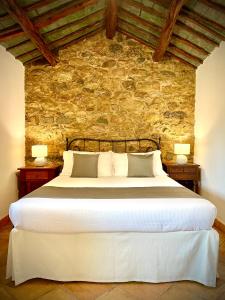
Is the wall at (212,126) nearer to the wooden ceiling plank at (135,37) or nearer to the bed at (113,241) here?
the wooden ceiling plank at (135,37)

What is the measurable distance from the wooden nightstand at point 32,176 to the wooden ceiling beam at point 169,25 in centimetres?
274

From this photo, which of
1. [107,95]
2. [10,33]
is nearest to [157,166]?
[107,95]

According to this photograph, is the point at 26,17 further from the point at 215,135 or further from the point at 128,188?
the point at 215,135

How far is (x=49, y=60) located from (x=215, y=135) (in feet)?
10.2

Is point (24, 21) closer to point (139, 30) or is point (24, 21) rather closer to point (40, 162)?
point (139, 30)

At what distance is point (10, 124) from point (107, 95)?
1.84 metres

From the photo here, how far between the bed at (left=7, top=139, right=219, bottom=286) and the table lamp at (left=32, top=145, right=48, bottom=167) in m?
2.08

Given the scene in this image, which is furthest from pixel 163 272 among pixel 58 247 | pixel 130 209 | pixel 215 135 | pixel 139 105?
pixel 139 105

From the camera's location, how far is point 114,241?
212 cm

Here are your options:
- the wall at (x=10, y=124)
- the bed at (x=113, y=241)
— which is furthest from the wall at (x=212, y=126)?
the wall at (x=10, y=124)

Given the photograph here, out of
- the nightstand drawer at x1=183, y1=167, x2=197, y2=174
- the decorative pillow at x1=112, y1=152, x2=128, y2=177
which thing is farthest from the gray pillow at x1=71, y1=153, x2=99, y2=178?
the nightstand drawer at x1=183, y1=167, x2=197, y2=174

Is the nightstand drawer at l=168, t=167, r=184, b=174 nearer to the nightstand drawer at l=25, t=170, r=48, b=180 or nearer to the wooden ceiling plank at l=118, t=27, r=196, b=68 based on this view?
the wooden ceiling plank at l=118, t=27, r=196, b=68

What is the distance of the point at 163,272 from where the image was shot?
2145mm

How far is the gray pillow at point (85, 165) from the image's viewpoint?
11.8 feet
